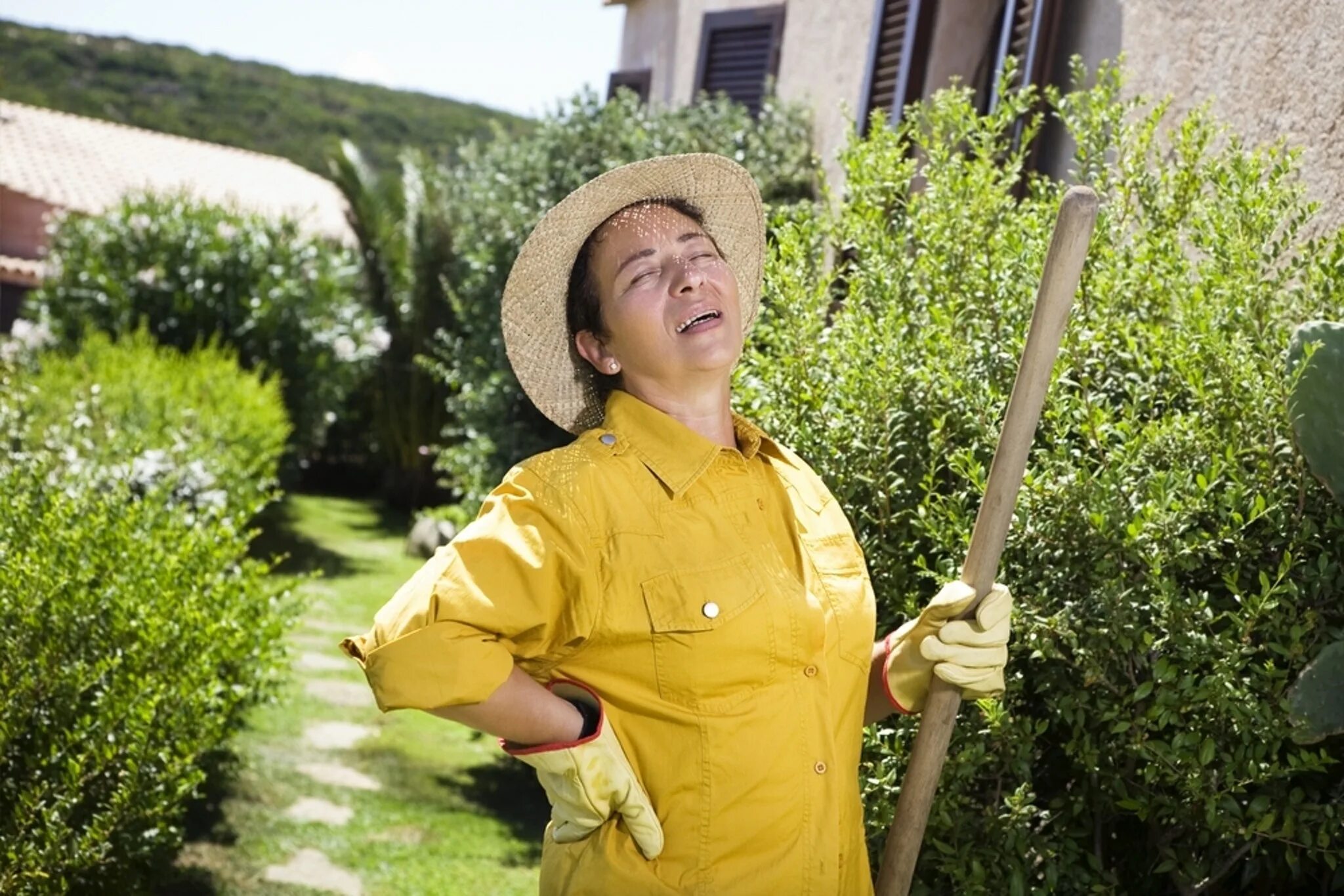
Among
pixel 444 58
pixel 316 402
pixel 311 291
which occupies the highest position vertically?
pixel 444 58

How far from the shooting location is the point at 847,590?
7.91 feet

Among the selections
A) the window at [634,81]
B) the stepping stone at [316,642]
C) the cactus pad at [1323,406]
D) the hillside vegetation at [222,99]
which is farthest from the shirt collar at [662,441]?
the hillside vegetation at [222,99]

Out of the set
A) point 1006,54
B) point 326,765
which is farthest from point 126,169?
point 1006,54

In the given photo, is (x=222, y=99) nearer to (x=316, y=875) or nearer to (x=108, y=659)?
(x=316, y=875)

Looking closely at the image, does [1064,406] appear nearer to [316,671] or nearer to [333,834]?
[333,834]

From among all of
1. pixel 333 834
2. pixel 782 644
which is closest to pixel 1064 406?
pixel 782 644

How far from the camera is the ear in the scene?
2576 millimetres

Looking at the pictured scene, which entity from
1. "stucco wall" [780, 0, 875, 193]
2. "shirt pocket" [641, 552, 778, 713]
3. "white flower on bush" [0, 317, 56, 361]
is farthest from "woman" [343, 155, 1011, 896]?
"white flower on bush" [0, 317, 56, 361]

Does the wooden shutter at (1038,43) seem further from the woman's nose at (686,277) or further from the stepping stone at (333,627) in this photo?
the stepping stone at (333,627)

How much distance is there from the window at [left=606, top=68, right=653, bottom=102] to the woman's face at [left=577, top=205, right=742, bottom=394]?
29.1 ft

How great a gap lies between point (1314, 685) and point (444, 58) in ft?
144

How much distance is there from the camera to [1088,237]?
7.56ft

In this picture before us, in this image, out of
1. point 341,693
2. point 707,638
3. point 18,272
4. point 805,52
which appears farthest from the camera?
point 18,272

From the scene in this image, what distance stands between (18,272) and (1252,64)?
73.5 ft
